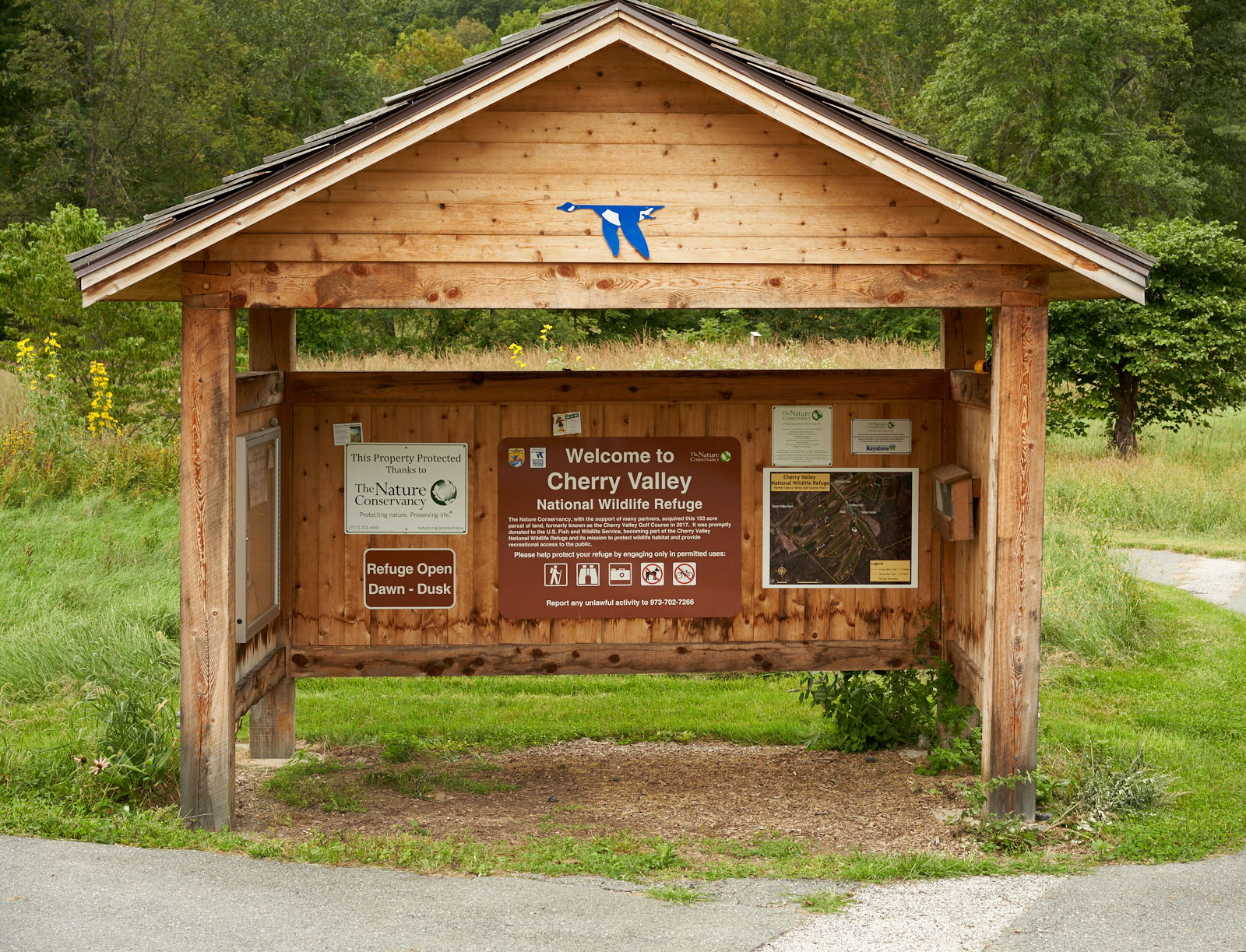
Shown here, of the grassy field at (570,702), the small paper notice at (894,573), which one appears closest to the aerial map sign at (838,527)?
the small paper notice at (894,573)

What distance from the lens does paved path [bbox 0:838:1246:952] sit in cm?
466

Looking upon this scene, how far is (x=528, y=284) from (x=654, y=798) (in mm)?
3053

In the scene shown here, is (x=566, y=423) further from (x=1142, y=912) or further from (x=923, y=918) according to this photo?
(x=1142, y=912)

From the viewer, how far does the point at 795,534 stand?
7.36 m

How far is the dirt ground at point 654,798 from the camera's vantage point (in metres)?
6.33

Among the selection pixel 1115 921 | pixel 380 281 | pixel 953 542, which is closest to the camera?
pixel 1115 921

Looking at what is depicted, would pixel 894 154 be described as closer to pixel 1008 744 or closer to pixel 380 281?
pixel 380 281

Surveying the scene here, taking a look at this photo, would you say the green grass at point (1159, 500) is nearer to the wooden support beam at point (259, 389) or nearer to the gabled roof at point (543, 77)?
the gabled roof at point (543, 77)

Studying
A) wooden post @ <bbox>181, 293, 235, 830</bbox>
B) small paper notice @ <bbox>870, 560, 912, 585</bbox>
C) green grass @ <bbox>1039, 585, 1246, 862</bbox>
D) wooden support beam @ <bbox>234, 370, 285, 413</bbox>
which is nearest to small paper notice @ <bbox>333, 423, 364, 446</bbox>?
wooden support beam @ <bbox>234, 370, 285, 413</bbox>

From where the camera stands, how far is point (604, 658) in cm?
727

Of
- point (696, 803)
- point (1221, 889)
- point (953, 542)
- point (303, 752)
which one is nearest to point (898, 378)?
point (953, 542)

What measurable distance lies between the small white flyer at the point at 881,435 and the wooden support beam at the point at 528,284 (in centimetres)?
152

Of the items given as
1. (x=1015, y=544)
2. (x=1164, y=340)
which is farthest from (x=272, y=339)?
(x=1164, y=340)

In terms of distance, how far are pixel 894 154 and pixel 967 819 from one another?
3.37m
